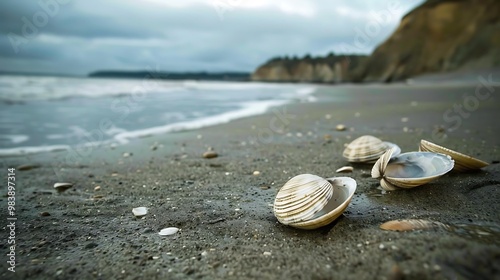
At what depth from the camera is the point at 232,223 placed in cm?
215

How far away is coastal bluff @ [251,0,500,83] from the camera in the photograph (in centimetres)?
2861

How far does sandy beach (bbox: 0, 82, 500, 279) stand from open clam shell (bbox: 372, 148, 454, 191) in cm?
11

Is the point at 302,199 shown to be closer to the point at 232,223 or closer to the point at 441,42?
the point at 232,223

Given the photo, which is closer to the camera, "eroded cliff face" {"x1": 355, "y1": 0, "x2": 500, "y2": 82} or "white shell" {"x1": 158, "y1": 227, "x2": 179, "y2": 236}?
"white shell" {"x1": 158, "y1": 227, "x2": 179, "y2": 236}

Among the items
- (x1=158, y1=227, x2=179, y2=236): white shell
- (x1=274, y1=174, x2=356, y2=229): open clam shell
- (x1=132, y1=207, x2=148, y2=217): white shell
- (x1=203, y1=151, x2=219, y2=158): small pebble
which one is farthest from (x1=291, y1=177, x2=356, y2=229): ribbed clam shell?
(x1=203, y1=151, x2=219, y2=158): small pebble

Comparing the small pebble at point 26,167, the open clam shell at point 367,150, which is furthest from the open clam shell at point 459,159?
the small pebble at point 26,167

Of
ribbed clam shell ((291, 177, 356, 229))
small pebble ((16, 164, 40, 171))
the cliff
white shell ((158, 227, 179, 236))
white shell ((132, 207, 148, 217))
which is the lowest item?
white shell ((158, 227, 179, 236))

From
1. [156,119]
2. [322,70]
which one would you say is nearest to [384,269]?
[156,119]

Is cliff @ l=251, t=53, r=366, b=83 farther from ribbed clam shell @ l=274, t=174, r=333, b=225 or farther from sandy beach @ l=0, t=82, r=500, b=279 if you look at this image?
ribbed clam shell @ l=274, t=174, r=333, b=225

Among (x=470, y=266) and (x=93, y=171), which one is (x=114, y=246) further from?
(x=93, y=171)

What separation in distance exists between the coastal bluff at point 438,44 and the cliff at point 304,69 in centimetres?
2022

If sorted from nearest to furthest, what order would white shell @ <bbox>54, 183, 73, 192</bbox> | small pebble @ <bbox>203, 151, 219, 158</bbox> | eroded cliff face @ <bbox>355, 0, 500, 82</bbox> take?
1. white shell @ <bbox>54, 183, 73, 192</bbox>
2. small pebble @ <bbox>203, 151, 219, 158</bbox>
3. eroded cliff face @ <bbox>355, 0, 500, 82</bbox>

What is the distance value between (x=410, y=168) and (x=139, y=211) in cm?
202

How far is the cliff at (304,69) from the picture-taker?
222 ft
